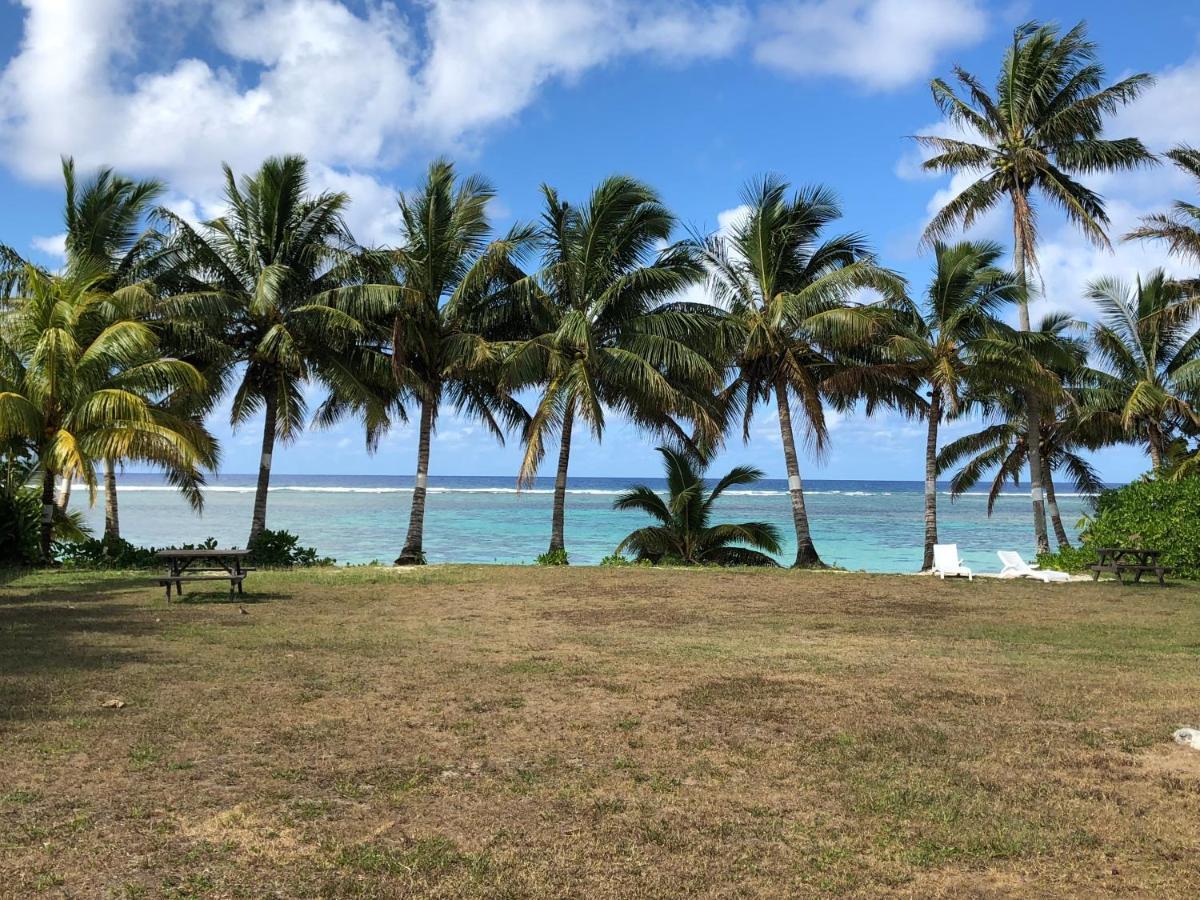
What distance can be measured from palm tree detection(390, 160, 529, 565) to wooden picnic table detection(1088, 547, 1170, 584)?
1226cm

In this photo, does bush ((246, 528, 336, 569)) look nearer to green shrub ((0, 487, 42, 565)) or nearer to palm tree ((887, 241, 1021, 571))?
green shrub ((0, 487, 42, 565))

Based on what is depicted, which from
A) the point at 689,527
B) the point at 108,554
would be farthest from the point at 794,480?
the point at 108,554

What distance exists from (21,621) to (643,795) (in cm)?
837

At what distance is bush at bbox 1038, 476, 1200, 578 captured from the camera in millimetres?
17375

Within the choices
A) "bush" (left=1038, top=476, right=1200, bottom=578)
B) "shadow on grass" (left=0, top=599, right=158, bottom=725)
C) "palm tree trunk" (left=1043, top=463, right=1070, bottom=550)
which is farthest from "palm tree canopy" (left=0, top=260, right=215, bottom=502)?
"palm tree trunk" (left=1043, top=463, right=1070, bottom=550)

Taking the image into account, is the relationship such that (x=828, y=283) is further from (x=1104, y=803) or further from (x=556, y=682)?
(x=1104, y=803)

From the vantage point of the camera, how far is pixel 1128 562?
1770cm

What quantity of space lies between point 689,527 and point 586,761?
16251 mm

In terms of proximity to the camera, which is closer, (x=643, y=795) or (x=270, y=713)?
(x=643, y=795)

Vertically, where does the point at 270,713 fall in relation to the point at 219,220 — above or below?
below

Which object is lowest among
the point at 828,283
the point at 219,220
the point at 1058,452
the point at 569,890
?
the point at 569,890

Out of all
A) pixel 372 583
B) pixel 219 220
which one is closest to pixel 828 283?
pixel 372 583

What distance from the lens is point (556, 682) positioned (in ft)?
24.3

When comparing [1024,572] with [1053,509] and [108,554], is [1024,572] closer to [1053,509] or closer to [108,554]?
[1053,509]
